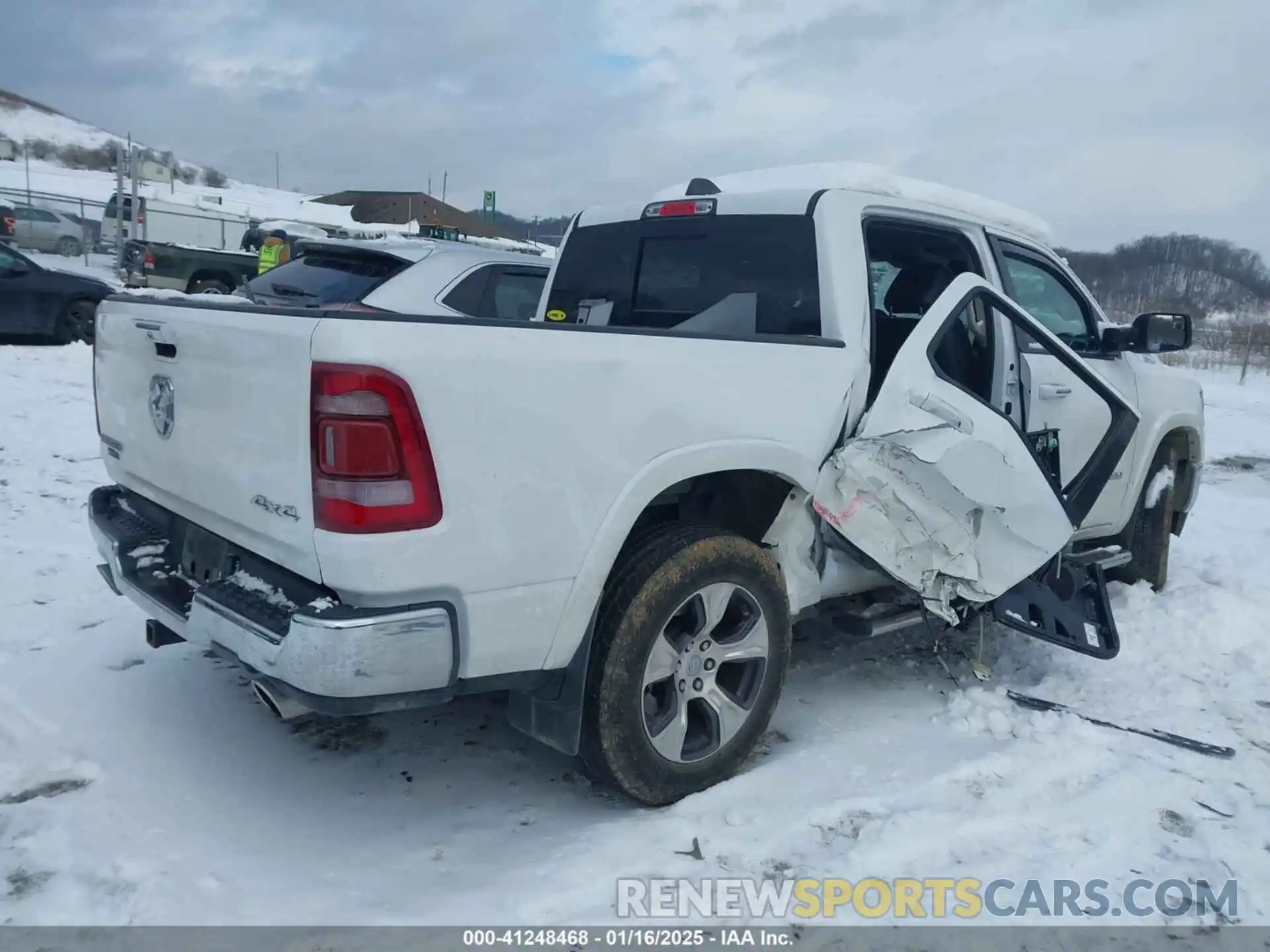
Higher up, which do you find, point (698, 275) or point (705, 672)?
point (698, 275)

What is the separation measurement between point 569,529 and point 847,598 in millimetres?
1924

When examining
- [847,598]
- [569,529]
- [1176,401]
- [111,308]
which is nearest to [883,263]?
[847,598]

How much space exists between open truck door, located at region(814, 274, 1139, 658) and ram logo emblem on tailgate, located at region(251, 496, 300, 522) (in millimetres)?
→ 1799

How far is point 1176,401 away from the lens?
5.62 metres

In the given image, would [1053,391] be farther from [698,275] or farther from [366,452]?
[366,452]

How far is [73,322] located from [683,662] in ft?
40.3

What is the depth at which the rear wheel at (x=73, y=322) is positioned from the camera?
12375mm

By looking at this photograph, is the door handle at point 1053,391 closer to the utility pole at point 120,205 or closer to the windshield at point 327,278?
the windshield at point 327,278

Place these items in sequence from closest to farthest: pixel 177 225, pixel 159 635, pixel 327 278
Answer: pixel 159 635 < pixel 327 278 < pixel 177 225

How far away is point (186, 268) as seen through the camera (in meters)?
17.5

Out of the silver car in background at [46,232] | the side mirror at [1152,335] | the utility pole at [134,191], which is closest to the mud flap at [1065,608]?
the side mirror at [1152,335]
